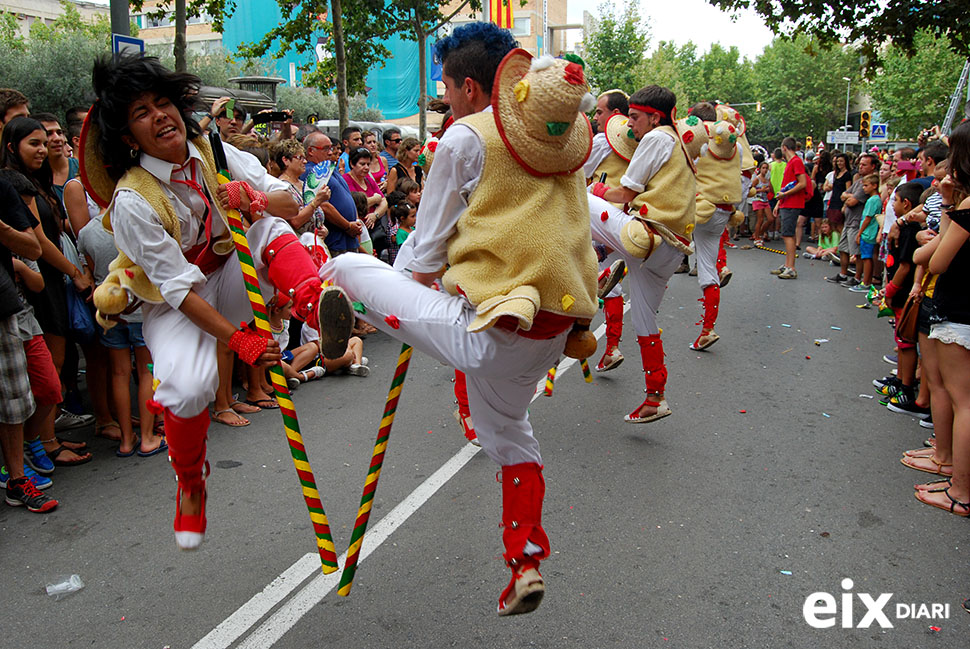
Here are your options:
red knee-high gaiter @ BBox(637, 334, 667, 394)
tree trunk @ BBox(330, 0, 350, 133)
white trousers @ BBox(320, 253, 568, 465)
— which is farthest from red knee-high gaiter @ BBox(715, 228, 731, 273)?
tree trunk @ BBox(330, 0, 350, 133)

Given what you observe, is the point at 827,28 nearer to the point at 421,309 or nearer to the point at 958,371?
the point at 958,371

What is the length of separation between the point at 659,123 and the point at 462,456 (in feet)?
9.50

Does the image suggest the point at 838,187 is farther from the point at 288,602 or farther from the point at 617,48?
the point at 617,48

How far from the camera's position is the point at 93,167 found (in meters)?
3.23

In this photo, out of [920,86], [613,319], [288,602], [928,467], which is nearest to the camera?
[288,602]

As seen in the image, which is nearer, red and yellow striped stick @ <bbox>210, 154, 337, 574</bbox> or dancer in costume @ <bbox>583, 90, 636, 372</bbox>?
red and yellow striped stick @ <bbox>210, 154, 337, 574</bbox>

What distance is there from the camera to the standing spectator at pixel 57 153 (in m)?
5.83

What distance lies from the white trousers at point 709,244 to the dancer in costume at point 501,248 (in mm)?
5417

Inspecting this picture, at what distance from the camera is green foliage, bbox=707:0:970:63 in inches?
406

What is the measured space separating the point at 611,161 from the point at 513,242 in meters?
3.81

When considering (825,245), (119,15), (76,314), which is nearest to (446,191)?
(76,314)

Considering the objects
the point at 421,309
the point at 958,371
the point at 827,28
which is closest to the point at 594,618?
the point at 421,309

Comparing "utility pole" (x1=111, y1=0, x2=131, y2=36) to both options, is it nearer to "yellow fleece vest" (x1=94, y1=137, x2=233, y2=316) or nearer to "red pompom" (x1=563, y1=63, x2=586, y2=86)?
"yellow fleece vest" (x1=94, y1=137, x2=233, y2=316)

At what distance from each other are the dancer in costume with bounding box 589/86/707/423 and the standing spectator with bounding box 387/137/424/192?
173 inches
